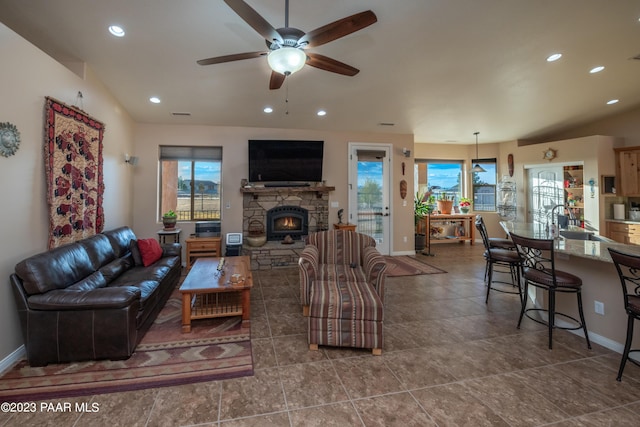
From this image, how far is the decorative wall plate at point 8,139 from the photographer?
226 centimetres

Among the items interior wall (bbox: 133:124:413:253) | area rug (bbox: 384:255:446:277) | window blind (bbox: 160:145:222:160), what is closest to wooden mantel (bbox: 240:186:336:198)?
interior wall (bbox: 133:124:413:253)

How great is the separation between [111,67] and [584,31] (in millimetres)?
→ 5570

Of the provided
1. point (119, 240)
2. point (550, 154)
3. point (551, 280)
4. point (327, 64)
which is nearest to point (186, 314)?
point (119, 240)

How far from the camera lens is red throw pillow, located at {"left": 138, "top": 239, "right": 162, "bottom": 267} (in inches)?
150

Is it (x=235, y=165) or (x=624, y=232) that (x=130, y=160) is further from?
(x=624, y=232)

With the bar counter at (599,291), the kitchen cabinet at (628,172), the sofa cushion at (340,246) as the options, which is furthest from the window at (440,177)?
the bar counter at (599,291)

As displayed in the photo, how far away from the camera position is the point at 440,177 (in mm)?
7969

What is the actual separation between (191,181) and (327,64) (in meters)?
4.18

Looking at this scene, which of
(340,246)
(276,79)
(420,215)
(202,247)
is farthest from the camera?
(420,215)

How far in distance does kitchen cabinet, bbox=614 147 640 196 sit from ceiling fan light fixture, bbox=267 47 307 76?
7031mm

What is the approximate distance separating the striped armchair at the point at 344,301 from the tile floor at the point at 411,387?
0.15m

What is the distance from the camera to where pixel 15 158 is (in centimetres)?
240

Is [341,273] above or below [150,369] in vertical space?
above

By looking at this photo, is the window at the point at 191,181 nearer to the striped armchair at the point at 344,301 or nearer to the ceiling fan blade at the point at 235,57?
the striped armchair at the point at 344,301
